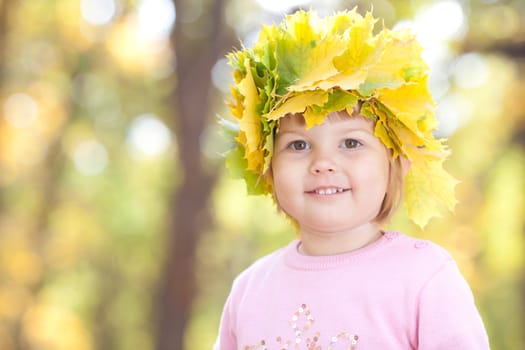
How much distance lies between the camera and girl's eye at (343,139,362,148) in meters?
2.25

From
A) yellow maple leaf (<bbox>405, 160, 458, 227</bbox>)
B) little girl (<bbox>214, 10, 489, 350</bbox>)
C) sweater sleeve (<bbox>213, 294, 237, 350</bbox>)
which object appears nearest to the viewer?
little girl (<bbox>214, 10, 489, 350</bbox>)

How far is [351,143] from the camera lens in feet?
7.40

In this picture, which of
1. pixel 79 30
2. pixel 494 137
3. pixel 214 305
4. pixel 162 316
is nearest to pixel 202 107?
pixel 162 316

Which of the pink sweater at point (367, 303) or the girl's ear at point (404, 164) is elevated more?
the girl's ear at point (404, 164)

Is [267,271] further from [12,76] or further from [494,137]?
[494,137]

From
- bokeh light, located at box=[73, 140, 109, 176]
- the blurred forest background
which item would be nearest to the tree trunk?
the blurred forest background

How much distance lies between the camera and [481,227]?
13.3 meters

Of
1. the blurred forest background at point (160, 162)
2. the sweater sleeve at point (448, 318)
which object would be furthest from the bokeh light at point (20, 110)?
the sweater sleeve at point (448, 318)

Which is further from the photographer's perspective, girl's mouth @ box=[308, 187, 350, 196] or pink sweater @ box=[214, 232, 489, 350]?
girl's mouth @ box=[308, 187, 350, 196]

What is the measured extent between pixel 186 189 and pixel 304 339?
17.8 feet

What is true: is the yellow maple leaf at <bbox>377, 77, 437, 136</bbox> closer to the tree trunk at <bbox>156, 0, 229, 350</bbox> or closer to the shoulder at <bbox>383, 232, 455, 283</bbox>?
the shoulder at <bbox>383, 232, 455, 283</bbox>

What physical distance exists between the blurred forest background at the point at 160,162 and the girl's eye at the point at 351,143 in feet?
16.1

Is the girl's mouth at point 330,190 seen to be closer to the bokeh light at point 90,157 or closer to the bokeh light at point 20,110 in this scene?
the bokeh light at point 20,110

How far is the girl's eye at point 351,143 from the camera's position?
2.25 meters
